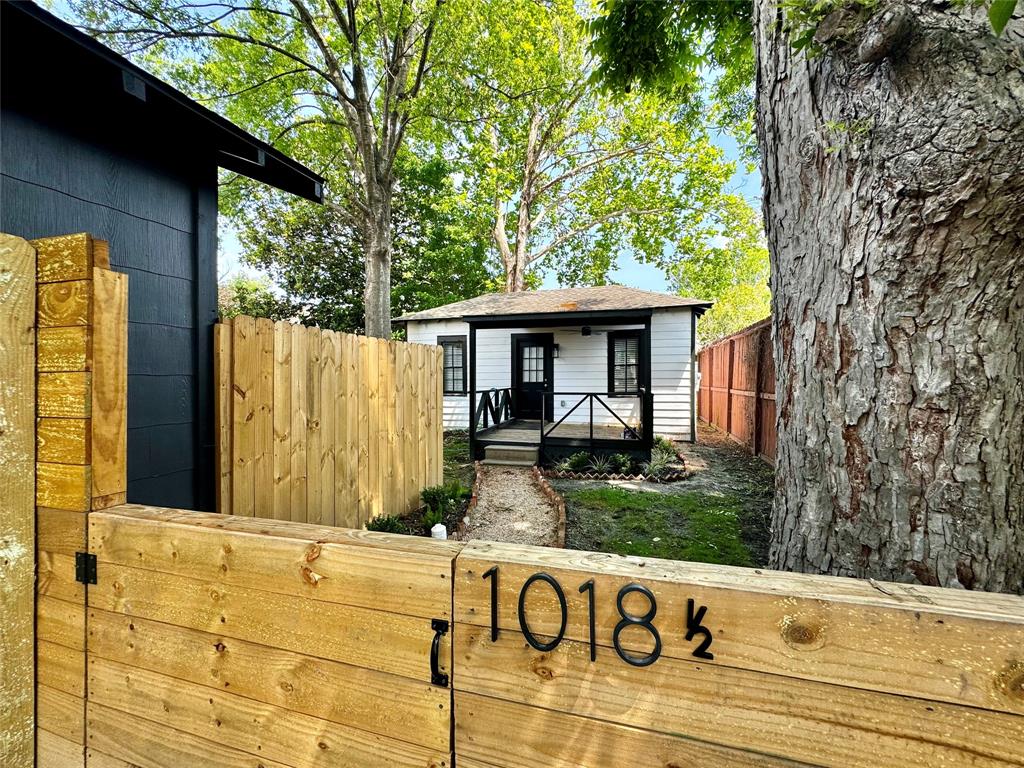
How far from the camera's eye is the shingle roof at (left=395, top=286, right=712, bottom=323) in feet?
30.8

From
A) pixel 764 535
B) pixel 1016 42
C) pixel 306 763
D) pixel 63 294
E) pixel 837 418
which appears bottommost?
pixel 764 535

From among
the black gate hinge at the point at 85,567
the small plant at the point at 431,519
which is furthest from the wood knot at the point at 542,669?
the small plant at the point at 431,519

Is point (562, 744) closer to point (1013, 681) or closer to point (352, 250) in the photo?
point (1013, 681)

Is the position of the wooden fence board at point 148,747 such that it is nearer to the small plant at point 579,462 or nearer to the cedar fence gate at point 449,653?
the cedar fence gate at point 449,653

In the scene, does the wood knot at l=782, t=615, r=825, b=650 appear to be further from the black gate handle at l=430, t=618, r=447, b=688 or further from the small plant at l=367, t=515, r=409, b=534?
the small plant at l=367, t=515, r=409, b=534

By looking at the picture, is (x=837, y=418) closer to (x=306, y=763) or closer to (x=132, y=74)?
(x=306, y=763)

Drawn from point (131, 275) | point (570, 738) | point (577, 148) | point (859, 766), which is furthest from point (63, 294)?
point (577, 148)

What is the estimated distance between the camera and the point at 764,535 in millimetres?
4070

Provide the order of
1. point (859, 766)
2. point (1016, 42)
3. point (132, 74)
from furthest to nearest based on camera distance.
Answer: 1. point (132, 74)
2. point (1016, 42)
3. point (859, 766)

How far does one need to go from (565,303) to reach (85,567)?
9.52m

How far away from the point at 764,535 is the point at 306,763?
416 centimetres

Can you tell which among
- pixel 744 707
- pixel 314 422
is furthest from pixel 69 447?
pixel 744 707

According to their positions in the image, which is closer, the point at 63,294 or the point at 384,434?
the point at 63,294

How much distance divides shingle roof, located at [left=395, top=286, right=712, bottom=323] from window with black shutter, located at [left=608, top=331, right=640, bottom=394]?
875 mm
